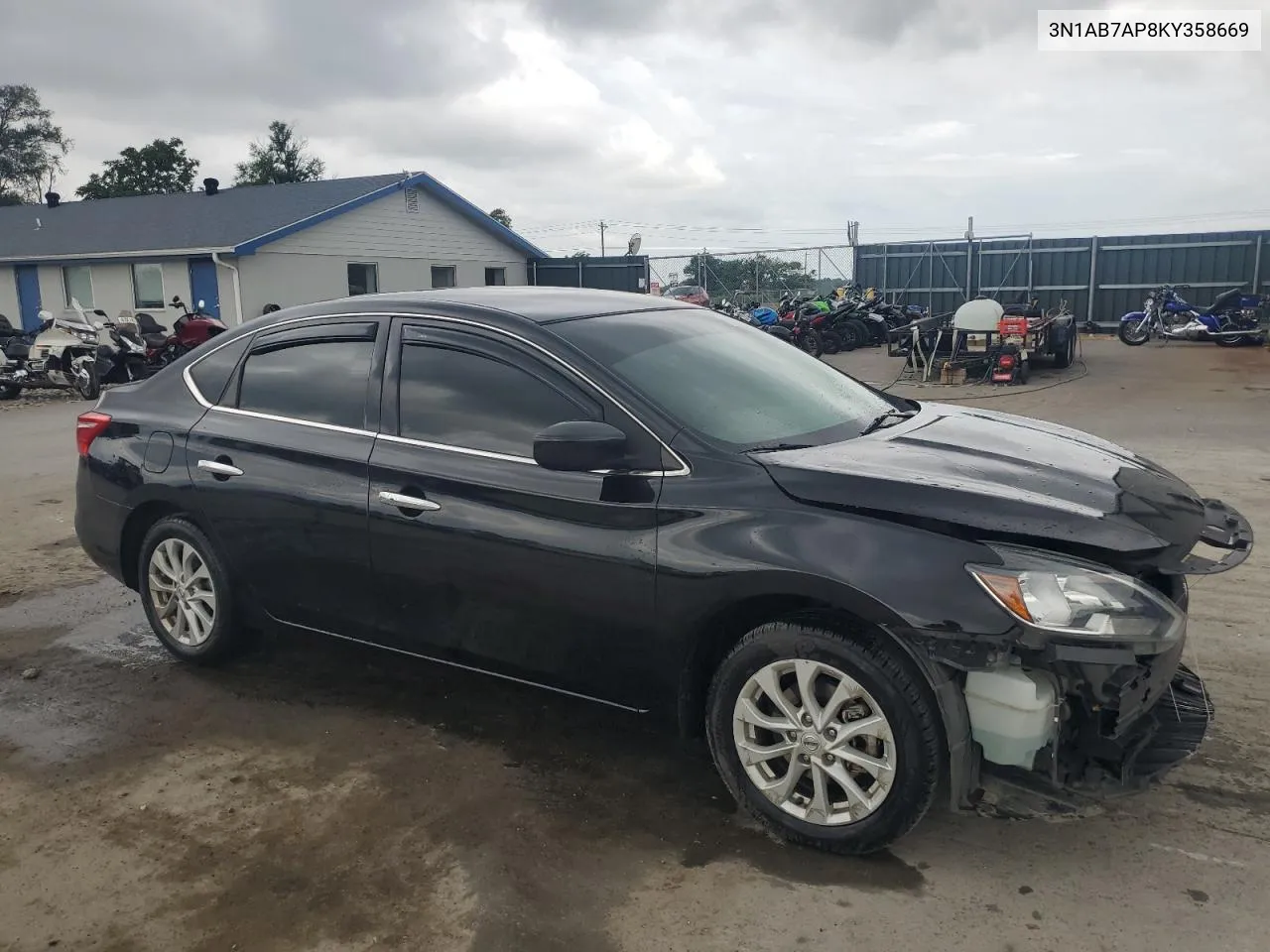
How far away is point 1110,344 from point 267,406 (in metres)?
21.1

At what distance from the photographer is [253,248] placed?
74.5 ft

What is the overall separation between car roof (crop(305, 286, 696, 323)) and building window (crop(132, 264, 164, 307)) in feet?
74.9

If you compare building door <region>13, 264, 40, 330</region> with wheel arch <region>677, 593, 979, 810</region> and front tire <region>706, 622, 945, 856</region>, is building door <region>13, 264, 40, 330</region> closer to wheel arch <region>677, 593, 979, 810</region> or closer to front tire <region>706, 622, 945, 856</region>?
wheel arch <region>677, 593, 979, 810</region>

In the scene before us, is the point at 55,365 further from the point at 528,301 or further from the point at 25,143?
the point at 25,143

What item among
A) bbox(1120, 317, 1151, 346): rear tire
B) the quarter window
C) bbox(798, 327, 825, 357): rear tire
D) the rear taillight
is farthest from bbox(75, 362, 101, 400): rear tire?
bbox(1120, 317, 1151, 346): rear tire

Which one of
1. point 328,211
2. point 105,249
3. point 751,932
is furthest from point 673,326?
point 105,249

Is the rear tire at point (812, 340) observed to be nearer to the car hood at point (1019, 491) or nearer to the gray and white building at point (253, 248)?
the gray and white building at point (253, 248)

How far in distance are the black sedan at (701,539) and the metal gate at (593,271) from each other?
2675cm

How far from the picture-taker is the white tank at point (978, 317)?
15359 millimetres

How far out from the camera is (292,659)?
15.5 feet

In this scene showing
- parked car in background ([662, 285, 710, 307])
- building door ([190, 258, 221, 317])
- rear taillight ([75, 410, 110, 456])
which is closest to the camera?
rear taillight ([75, 410, 110, 456])

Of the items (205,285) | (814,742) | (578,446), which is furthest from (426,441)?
(205,285)

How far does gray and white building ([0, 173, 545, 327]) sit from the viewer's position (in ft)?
77.2

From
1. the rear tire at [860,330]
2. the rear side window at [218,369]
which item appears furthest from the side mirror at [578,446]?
the rear tire at [860,330]
